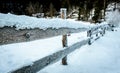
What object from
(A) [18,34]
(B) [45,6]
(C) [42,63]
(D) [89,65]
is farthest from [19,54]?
(B) [45,6]

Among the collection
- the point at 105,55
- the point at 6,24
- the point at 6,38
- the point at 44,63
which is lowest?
the point at 105,55

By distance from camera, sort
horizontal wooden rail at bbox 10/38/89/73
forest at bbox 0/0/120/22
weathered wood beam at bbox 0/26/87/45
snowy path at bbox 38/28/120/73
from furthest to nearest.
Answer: forest at bbox 0/0/120/22, snowy path at bbox 38/28/120/73, horizontal wooden rail at bbox 10/38/89/73, weathered wood beam at bbox 0/26/87/45

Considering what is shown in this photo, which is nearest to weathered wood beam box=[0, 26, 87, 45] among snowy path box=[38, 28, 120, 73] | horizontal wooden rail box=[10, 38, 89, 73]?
horizontal wooden rail box=[10, 38, 89, 73]

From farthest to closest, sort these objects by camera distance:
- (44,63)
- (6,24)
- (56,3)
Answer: (56,3), (44,63), (6,24)

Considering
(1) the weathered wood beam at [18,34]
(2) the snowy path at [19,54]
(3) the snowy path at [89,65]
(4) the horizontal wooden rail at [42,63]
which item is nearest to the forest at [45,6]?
(2) the snowy path at [19,54]

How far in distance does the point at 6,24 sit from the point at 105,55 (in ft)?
17.3

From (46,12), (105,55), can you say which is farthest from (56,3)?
(105,55)

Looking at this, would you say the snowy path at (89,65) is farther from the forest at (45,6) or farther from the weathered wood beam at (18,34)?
the forest at (45,6)

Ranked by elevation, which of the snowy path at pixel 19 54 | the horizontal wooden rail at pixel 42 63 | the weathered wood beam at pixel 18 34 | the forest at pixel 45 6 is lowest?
the snowy path at pixel 19 54

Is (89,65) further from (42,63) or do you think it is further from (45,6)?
(45,6)

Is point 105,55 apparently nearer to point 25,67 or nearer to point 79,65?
point 79,65

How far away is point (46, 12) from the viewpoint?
225ft

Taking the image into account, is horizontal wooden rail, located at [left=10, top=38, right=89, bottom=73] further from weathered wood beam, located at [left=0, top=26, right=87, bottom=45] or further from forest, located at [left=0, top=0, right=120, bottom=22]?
forest, located at [left=0, top=0, right=120, bottom=22]

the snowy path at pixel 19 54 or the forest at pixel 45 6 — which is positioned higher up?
the forest at pixel 45 6
